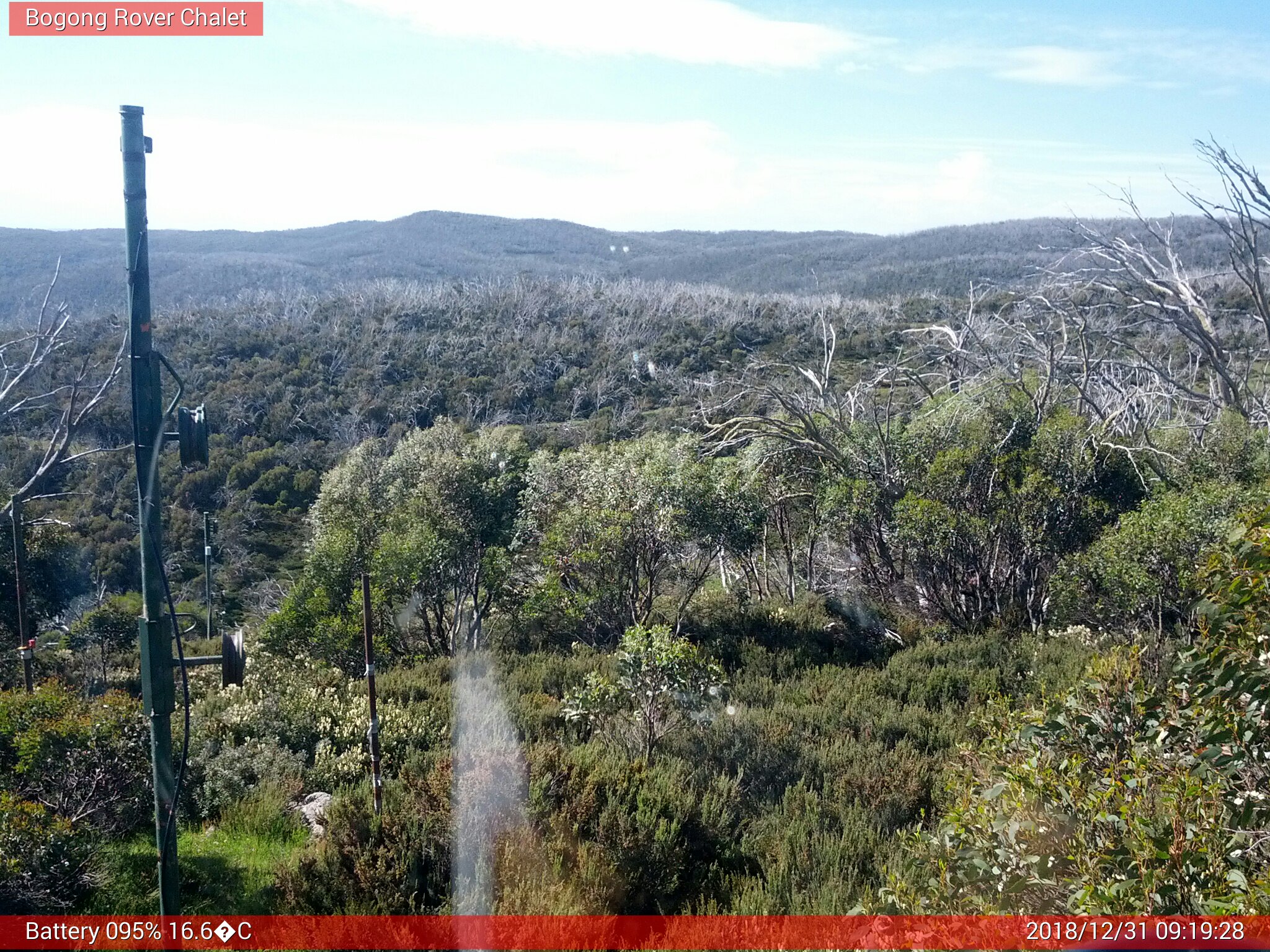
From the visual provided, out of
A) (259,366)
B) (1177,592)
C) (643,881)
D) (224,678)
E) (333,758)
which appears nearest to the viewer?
(224,678)

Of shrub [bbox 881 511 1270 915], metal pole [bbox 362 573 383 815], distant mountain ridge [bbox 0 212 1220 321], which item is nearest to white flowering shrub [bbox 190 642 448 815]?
metal pole [bbox 362 573 383 815]

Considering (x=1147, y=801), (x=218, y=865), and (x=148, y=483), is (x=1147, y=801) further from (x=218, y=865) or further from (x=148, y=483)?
(x=218, y=865)

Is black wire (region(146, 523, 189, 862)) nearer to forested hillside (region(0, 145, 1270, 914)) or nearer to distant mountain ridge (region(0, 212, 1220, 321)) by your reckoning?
forested hillside (region(0, 145, 1270, 914))

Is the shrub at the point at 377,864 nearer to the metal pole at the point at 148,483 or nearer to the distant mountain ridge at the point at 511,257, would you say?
the metal pole at the point at 148,483

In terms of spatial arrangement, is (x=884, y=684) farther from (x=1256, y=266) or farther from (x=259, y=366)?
(x=259, y=366)

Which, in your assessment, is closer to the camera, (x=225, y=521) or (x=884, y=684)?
(x=884, y=684)

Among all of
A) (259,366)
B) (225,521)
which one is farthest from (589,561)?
(259,366)
